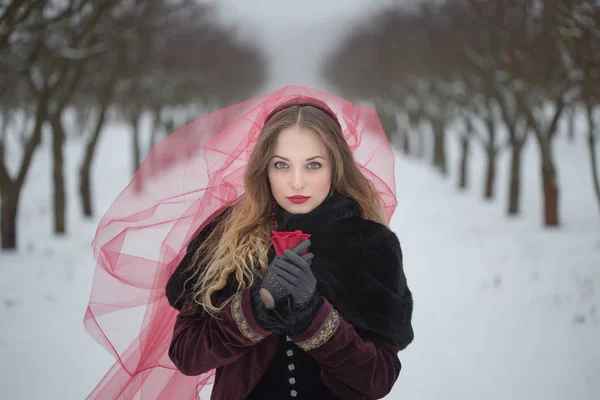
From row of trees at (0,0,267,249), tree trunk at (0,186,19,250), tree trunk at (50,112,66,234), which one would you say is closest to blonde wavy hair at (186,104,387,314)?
row of trees at (0,0,267,249)

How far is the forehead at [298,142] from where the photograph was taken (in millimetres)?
1912

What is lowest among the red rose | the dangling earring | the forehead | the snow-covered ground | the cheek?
the snow-covered ground

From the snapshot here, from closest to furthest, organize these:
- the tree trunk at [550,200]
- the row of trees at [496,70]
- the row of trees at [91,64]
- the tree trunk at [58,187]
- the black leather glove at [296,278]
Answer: the black leather glove at [296,278] → the row of trees at [496,70] → the row of trees at [91,64] → the tree trunk at [58,187] → the tree trunk at [550,200]

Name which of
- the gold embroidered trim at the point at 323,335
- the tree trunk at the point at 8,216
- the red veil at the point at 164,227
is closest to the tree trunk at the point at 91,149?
the tree trunk at the point at 8,216

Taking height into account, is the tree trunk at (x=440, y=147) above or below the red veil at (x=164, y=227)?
above

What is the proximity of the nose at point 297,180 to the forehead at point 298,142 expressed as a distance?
0.25 feet

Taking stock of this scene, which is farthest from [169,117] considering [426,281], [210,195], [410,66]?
[210,195]

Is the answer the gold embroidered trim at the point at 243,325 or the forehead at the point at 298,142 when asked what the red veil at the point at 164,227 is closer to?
the forehead at the point at 298,142

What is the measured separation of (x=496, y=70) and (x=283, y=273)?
13558 millimetres

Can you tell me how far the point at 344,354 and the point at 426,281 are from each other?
19.5 feet

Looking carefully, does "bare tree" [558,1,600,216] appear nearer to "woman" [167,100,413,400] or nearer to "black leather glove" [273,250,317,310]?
"woman" [167,100,413,400]

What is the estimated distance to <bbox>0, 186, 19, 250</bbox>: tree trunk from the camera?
909 cm

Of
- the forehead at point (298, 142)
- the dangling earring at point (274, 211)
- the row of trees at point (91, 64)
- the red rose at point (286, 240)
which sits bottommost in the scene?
the red rose at point (286, 240)

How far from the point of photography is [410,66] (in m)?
26.4
